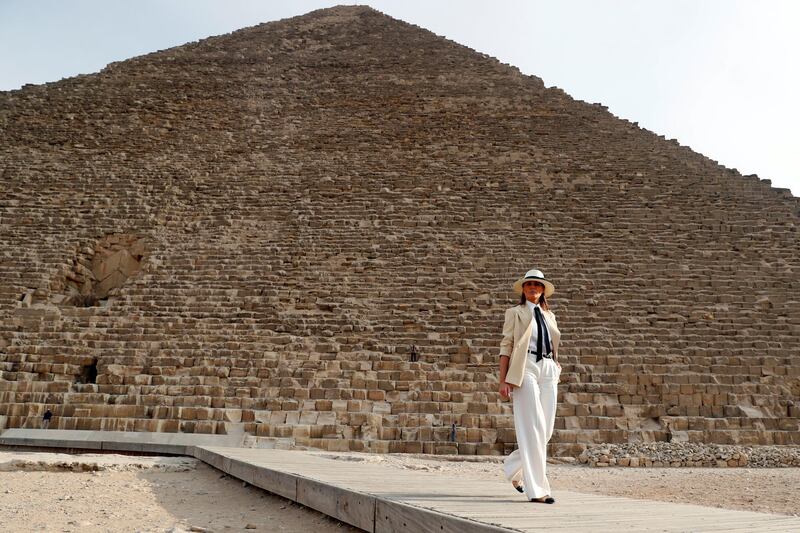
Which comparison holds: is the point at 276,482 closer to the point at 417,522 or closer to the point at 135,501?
the point at 135,501

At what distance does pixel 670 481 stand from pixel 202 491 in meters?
3.64

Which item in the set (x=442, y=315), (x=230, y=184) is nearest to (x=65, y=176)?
(x=230, y=184)

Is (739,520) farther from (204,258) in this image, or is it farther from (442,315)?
(204,258)

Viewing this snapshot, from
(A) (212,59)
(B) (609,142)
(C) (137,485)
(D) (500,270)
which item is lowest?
(C) (137,485)

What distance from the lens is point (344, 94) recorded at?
1623cm

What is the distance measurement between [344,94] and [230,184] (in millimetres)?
4935

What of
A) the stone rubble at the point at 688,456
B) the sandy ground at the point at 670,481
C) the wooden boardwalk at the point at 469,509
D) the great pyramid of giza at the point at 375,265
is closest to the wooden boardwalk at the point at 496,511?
the wooden boardwalk at the point at 469,509

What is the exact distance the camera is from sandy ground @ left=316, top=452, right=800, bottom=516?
404 centimetres

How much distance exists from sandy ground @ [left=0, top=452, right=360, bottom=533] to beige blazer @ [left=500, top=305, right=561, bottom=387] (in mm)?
Result: 929

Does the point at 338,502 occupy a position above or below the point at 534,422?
below

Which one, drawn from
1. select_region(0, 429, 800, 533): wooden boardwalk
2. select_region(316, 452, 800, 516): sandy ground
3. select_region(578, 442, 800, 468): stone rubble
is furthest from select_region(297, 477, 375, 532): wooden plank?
select_region(578, 442, 800, 468): stone rubble

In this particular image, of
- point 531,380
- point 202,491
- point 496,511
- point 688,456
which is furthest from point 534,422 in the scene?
point 688,456

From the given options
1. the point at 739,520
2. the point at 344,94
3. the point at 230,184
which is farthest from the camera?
the point at 344,94

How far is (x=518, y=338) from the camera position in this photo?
9.27 feet
